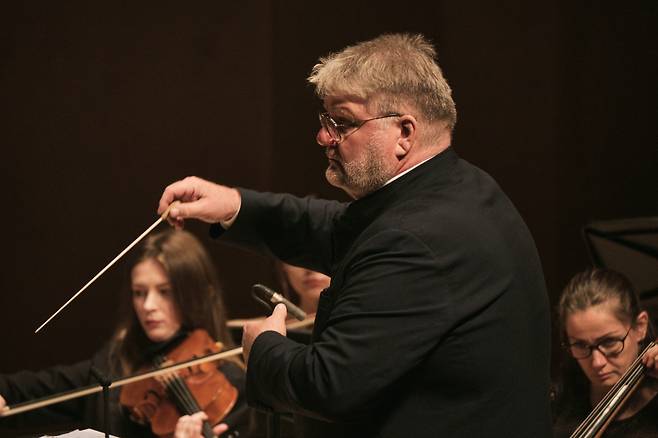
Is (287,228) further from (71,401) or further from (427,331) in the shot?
(71,401)

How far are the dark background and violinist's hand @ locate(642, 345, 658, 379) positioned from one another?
155 centimetres

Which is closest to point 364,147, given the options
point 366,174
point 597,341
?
point 366,174

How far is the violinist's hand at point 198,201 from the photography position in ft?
6.30

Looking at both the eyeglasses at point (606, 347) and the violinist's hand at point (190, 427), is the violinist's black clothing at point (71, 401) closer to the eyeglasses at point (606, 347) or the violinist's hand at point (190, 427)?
the violinist's hand at point (190, 427)

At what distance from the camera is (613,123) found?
3.58 m

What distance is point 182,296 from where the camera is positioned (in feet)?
9.34

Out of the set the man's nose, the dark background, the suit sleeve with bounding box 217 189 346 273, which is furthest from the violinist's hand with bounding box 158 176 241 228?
the dark background

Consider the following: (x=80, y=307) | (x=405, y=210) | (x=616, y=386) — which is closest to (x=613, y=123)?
A: (x=616, y=386)

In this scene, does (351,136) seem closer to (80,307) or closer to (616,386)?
(616,386)

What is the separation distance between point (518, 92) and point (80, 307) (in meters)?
1.75

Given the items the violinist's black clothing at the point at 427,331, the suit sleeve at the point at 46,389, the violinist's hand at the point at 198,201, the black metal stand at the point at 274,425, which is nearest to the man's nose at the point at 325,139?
the violinist's black clothing at the point at 427,331

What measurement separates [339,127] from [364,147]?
58 mm

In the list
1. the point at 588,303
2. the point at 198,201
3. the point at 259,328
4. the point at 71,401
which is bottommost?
the point at 71,401

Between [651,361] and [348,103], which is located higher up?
[348,103]
